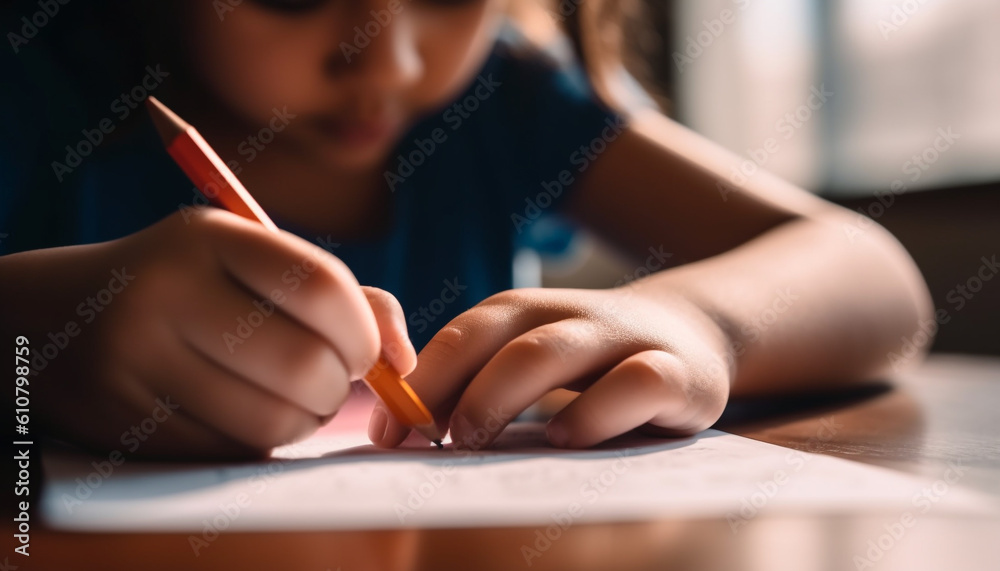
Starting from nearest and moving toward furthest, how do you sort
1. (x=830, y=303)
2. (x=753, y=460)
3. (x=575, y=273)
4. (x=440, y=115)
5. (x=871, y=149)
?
(x=753, y=460), (x=830, y=303), (x=440, y=115), (x=871, y=149), (x=575, y=273)

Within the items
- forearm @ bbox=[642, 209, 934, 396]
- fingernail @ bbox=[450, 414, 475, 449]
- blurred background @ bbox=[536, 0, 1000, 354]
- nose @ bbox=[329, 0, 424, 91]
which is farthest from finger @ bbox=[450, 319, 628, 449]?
blurred background @ bbox=[536, 0, 1000, 354]

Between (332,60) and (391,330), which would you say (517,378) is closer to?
(391,330)

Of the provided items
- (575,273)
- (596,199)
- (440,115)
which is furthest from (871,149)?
(440,115)

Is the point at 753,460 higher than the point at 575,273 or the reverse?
higher

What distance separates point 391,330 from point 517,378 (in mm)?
53

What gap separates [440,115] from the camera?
68 centimetres

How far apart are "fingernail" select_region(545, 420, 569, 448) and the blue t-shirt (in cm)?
34

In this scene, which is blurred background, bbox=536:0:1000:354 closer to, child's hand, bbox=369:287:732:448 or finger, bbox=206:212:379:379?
child's hand, bbox=369:287:732:448

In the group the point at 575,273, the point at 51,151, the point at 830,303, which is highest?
the point at 51,151

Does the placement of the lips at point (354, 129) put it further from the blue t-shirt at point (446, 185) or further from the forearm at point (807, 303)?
the forearm at point (807, 303)

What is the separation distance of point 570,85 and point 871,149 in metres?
0.81

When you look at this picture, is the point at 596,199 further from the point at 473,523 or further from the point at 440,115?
→ the point at 473,523

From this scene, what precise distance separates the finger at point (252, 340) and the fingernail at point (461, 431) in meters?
0.06

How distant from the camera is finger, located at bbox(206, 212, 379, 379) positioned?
233 mm
